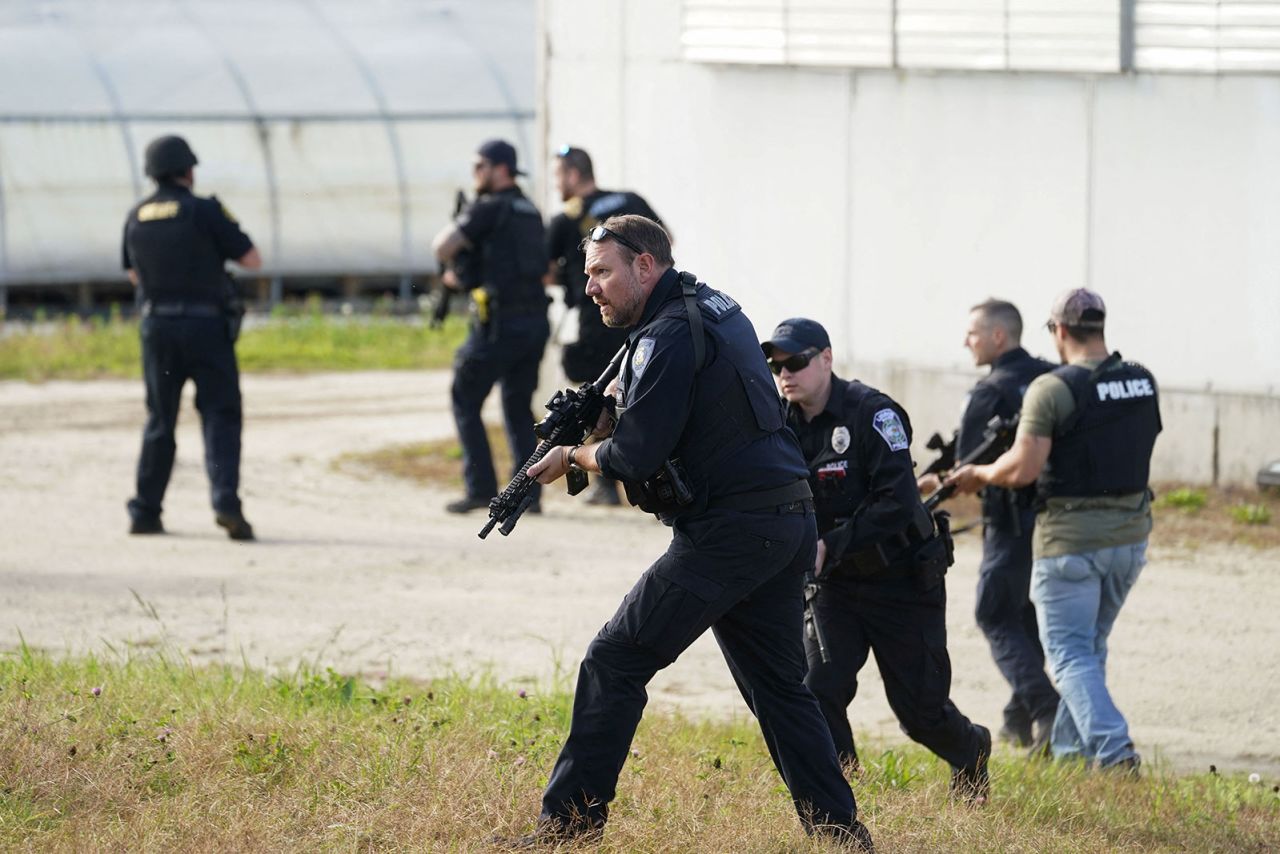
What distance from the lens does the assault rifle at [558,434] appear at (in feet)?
15.6

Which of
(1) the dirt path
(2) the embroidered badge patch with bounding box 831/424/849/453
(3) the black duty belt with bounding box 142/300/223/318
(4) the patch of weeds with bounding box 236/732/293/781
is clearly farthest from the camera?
(3) the black duty belt with bounding box 142/300/223/318

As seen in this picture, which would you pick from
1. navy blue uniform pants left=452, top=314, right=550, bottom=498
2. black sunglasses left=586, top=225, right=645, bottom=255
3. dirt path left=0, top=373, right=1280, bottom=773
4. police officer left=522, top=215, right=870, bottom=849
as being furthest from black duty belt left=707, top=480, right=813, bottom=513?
navy blue uniform pants left=452, top=314, right=550, bottom=498

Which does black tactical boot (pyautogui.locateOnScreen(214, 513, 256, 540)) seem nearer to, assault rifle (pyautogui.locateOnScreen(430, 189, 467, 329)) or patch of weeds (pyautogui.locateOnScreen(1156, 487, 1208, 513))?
assault rifle (pyautogui.locateOnScreen(430, 189, 467, 329))

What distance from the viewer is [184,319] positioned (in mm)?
9914

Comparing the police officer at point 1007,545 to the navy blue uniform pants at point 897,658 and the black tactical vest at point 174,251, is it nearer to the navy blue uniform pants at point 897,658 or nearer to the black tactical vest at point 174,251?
the navy blue uniform pants at point 897,658

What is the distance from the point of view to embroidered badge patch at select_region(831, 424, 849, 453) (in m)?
5.59

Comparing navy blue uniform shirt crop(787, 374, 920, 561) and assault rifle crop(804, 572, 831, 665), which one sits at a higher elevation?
navy blue uniform shirt crop(787, 374, 920, 561)

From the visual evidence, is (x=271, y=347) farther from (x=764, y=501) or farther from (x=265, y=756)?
(x=764, y=501)

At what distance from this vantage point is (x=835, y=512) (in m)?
5.62

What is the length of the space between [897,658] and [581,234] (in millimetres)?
5549

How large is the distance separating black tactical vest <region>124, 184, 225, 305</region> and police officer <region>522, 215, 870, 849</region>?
5.62m

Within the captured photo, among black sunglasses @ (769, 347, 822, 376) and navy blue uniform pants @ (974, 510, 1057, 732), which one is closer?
black sunglasses @ (769, 347, 822, 376)

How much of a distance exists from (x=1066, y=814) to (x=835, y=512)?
1.19 meters

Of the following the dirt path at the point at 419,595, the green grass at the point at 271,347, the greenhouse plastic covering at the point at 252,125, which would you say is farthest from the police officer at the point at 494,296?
the greenhouse plastic covering at the point at 252,125
